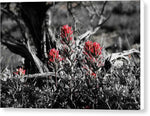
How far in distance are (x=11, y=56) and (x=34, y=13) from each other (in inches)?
18.4

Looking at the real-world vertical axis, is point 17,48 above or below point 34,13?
below

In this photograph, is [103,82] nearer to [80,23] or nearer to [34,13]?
[80,23]

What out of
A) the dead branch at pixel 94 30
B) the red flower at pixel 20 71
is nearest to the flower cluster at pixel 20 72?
the red flower at pixel 20 71

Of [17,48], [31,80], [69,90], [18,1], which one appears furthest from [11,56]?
[69,90]

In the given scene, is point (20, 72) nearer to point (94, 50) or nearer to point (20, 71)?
point (20, 71)

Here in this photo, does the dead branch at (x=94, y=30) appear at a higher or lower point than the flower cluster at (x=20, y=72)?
higher

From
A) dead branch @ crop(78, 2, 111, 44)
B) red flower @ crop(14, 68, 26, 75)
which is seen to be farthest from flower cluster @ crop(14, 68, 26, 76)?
dead branch @ crop(78, 2, 111, 44)

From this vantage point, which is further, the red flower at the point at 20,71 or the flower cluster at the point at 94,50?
the red flower at the point at 20,71

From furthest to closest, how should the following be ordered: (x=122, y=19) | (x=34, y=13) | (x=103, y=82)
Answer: (x=34, y=13), (x=122, y=19), (x=103, y=82)

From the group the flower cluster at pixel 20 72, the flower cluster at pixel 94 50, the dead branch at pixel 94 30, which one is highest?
the dead branch at pixel 94 30

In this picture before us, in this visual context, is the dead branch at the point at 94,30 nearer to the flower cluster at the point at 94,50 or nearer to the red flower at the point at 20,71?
the flower cluster at the point at 94,50

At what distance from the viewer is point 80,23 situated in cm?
263

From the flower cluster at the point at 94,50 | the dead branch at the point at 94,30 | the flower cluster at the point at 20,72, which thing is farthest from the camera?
the dead branch at the point at 94,30

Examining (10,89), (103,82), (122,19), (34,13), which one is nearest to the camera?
(103,82)
